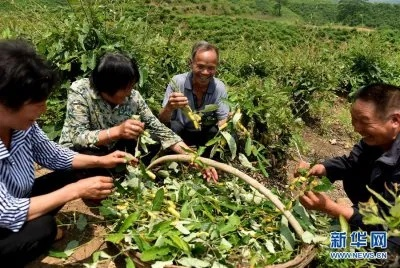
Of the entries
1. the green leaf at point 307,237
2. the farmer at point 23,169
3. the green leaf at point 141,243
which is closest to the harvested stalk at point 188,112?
the farmer at point 23,169

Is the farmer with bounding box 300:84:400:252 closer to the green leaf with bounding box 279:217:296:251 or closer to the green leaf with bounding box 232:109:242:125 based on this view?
the green leaf with bounding box 279:217:296:251

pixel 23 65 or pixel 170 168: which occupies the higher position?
pixel 23 65

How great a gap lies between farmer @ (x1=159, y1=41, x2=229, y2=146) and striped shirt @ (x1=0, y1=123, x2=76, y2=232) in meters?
1.13

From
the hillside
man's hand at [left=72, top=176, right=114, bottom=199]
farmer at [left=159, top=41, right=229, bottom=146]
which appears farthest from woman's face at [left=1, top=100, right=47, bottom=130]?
the hillside

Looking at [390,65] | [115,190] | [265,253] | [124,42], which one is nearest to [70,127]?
[115,190]

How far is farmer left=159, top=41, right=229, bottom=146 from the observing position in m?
3.39

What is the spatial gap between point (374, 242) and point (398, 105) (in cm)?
74

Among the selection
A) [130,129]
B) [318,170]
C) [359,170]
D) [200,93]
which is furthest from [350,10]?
[130,129]

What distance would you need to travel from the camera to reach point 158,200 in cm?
223

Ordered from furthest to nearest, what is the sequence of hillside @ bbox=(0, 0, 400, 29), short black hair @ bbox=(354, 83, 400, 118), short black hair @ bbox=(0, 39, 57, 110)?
hillside @ bbox=(0, 0, 400, 29), short black hair @ bbox=(354, 83, 400, 118), short black hair @ bbox=(0, 39, 57, 110)

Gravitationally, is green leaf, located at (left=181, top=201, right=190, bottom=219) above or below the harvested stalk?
below

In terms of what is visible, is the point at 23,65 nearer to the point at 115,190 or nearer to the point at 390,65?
the point at 115,190

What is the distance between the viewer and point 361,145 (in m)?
2.64

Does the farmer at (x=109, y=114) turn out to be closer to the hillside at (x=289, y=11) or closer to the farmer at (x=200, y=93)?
Result: the farmer at (x=200, y=93)
